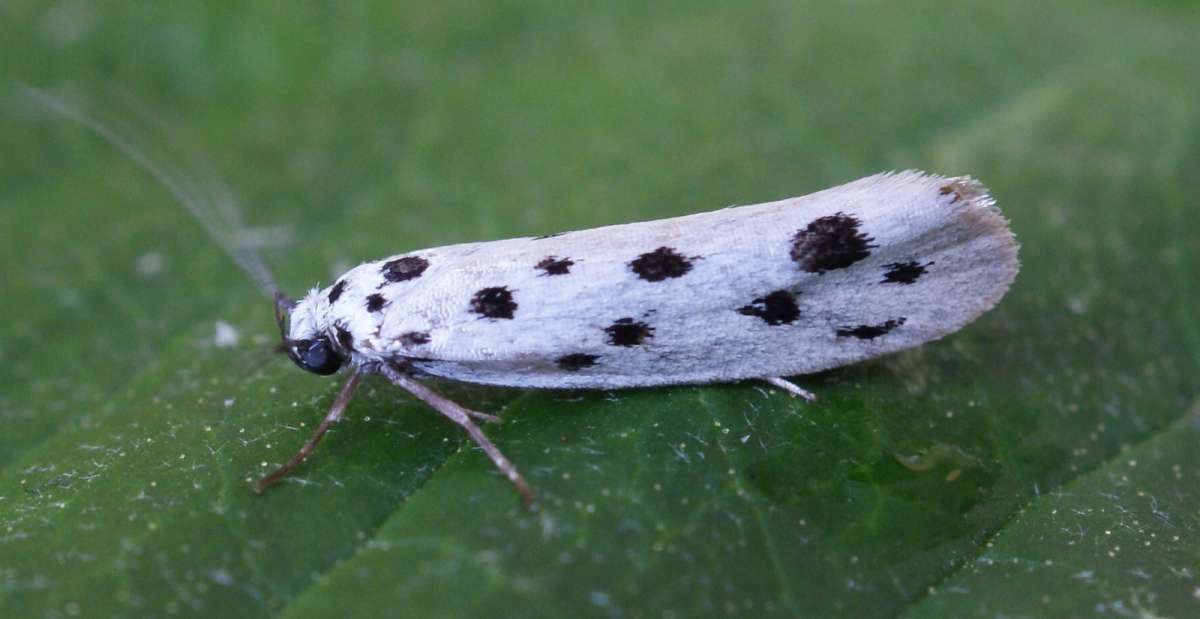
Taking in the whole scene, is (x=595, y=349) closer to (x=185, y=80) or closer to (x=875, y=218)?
(x=875, y=218)

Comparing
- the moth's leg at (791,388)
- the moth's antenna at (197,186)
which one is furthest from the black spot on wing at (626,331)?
the moth's antenna at (197,186)

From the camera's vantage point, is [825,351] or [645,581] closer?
[645,581]

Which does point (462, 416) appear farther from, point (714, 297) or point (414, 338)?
point (714, 297)

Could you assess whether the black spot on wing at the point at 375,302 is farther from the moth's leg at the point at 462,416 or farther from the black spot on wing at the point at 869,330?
the black spot on wing at the point at 869,330

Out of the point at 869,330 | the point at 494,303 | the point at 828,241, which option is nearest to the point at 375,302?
the point at 494,303

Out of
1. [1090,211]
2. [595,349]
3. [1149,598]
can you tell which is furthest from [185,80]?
[1149,598]

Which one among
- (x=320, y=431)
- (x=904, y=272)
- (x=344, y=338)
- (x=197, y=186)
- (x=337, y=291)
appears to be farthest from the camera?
(x=197, y=186)
